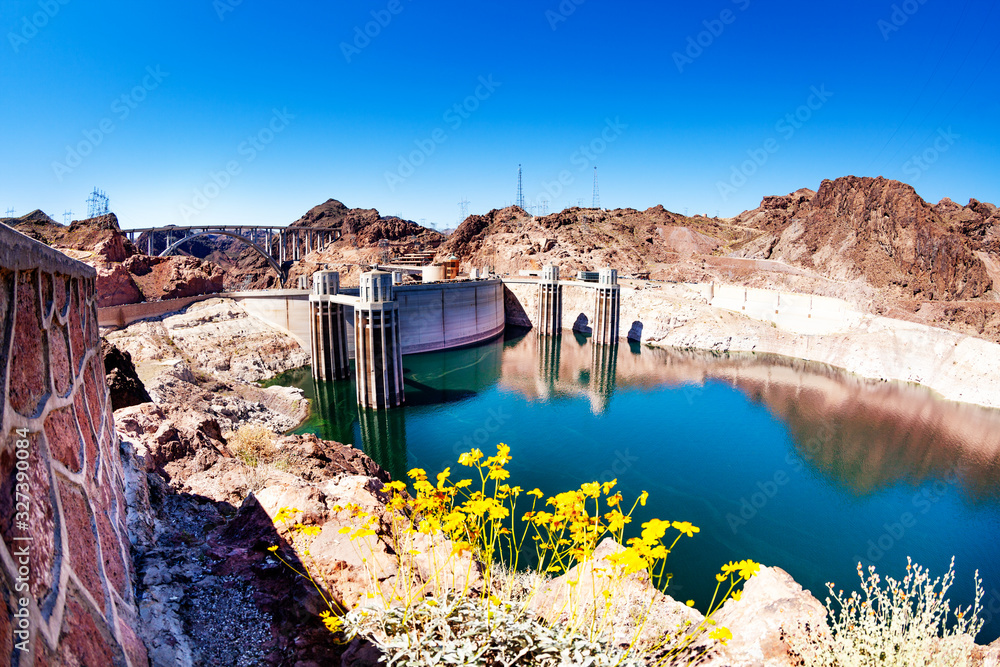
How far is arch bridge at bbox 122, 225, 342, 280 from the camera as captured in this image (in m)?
48.8

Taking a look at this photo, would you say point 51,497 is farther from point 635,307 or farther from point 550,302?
point 635,307

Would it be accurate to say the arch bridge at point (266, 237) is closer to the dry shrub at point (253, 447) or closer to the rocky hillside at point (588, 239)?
the rocky hillside at point (588, 239)

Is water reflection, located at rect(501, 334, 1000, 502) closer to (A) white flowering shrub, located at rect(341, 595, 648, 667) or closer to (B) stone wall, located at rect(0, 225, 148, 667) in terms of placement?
(A) white flowering shrub, located at rect(341, 595, 648, 667)

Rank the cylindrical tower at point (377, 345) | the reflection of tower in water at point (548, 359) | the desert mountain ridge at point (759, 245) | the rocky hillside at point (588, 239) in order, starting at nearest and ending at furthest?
1. the cylindrical tower at point (377, 345)
2. the reflection of tower in water at point (548, 359)
3. the desert mountain ridge at point (759, 245)
4. the rocky hillside at point (588, 239)

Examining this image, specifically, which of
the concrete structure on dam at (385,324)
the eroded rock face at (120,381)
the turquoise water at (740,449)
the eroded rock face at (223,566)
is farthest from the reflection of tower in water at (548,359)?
the eroded rock face at (223,566)

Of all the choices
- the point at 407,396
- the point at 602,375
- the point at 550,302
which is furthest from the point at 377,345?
the point at 550,302

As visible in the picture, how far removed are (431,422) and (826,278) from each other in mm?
42293

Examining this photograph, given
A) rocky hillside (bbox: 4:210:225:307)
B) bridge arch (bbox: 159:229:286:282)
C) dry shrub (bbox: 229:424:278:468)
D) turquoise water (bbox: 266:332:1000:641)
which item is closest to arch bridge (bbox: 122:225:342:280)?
bridge arch (bbox: 159:229:286:282)

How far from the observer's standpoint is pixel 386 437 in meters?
22.5

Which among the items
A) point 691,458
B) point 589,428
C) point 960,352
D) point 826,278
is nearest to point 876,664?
point 691,458

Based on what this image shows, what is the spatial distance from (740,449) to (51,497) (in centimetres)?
2317

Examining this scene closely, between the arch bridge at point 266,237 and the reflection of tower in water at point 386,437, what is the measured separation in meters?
26.8

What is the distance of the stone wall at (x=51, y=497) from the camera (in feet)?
8.37

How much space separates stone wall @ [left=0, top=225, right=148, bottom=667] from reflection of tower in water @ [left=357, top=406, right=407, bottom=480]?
14345 millimetres
